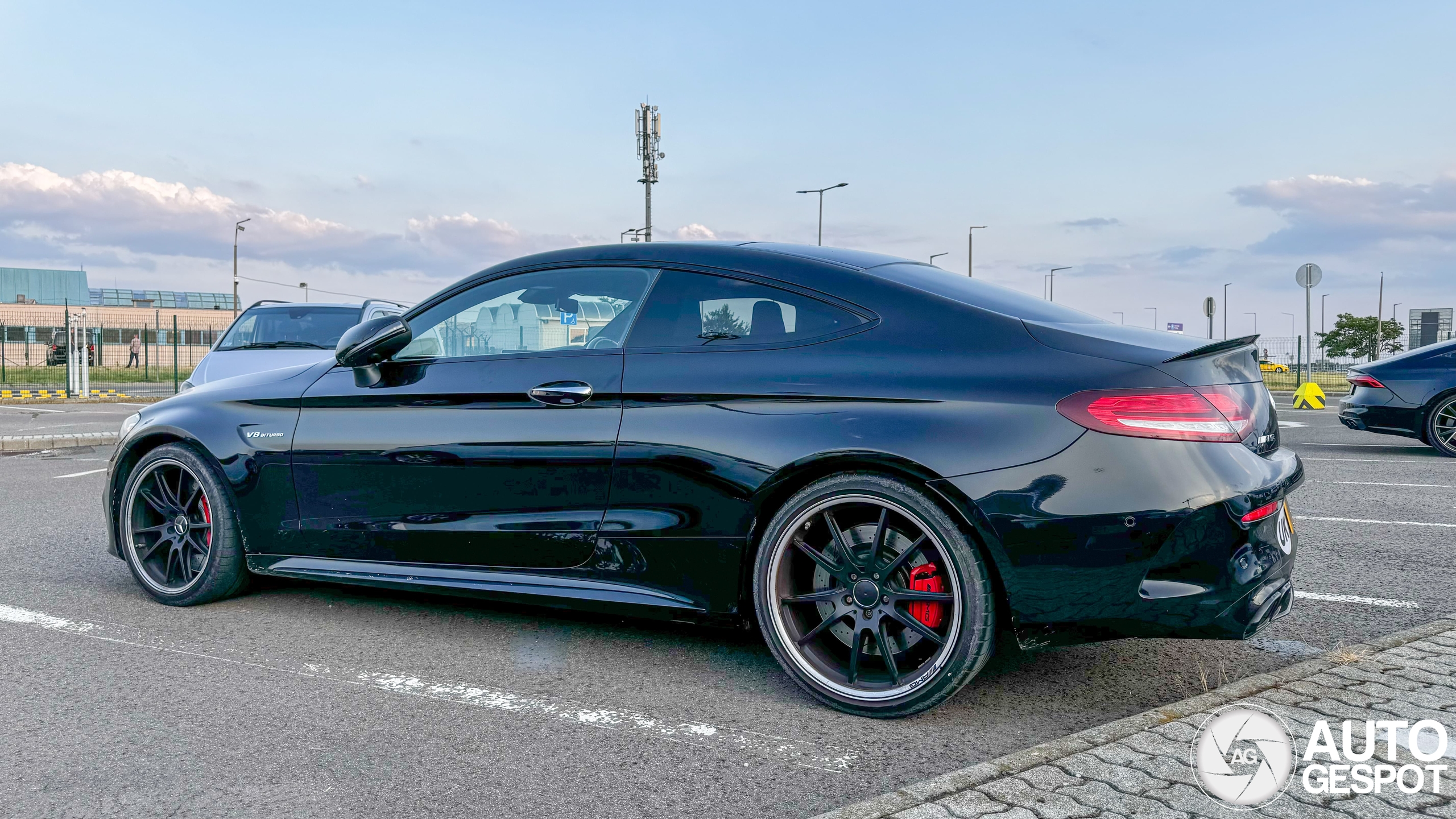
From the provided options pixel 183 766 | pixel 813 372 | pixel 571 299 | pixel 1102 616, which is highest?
pixel 571 299

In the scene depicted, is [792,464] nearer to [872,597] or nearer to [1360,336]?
[872,597]

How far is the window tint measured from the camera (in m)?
3.39

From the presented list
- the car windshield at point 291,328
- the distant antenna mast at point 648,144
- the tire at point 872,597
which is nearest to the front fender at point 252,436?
the tire at point 872,597

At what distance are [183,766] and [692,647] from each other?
5.56ft

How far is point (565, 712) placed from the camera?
10.5ft

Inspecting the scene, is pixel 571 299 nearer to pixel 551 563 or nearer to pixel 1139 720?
pixel 551 563

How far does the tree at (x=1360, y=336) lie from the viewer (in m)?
63.8

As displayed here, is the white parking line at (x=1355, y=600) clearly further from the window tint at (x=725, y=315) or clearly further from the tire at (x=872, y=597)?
the window tint at (x=725, y=315)

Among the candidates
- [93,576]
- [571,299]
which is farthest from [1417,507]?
[93,576]

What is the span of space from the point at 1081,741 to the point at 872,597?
28.2 inches

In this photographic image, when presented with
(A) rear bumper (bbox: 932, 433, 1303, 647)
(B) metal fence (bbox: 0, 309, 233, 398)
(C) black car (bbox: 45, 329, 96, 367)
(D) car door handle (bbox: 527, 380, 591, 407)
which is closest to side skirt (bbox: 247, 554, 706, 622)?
(D) car door handle (bbox: 527, 380, 591, 407)

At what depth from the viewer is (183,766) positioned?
9.03ft

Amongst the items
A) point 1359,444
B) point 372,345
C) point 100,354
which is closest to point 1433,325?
point 1359,444
